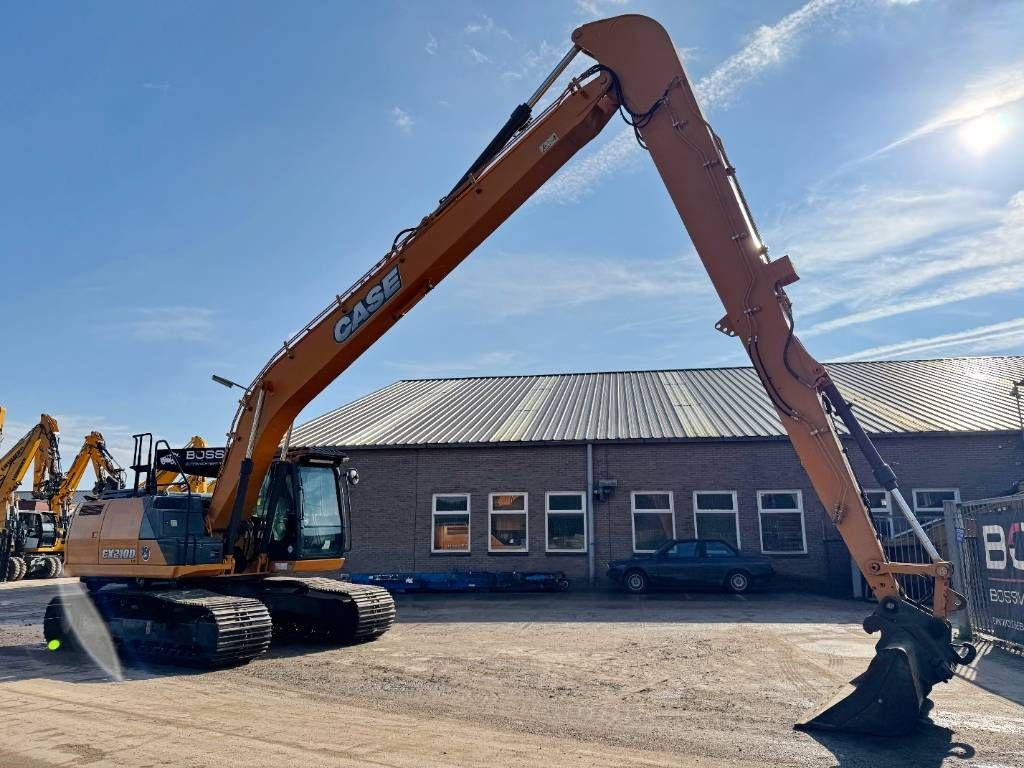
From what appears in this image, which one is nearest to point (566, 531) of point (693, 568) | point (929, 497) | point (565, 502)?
point (565, 502)

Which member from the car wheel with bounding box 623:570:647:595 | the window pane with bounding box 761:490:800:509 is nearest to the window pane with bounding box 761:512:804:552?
the window pane with bounding box 761:490:800:509

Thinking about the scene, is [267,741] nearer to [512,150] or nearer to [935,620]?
[935,620]

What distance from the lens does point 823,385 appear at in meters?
6.71

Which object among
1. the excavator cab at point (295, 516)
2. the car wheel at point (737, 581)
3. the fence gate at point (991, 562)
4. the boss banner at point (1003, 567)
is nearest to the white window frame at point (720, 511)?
the car wheel at point (737, 581)

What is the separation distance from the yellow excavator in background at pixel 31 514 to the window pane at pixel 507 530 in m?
15.7

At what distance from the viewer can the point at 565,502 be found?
65.3ft

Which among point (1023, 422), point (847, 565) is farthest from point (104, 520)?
point (1023, 422)

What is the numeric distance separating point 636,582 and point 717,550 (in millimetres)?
2097

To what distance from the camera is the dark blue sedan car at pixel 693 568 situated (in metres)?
17.5

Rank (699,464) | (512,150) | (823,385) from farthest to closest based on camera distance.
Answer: (699,464) → (512,150) → (823,385)

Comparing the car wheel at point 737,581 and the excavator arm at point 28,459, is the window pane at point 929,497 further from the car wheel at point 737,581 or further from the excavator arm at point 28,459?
the excavator arm at point 28,459

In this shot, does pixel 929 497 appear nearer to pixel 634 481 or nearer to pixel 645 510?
pixel 645 510

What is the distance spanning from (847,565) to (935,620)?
13.3 metres

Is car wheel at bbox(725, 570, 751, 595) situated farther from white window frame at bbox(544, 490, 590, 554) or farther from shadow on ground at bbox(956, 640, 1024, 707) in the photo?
shadow on ground at bbox(956, 640, 1024, 707)
